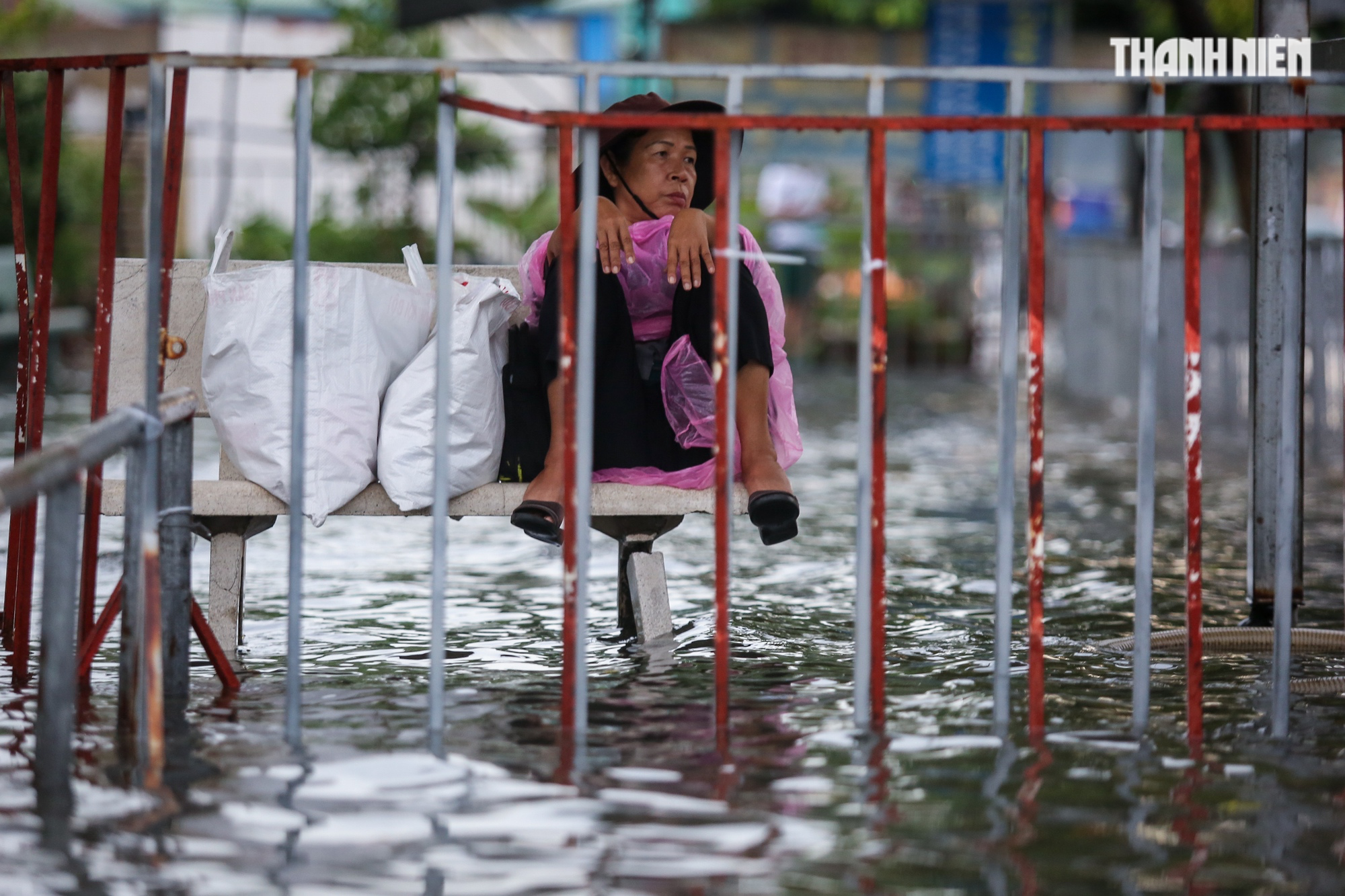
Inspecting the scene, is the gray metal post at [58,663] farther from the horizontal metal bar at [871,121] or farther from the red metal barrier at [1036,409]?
the red metal barrier at [1036,409]

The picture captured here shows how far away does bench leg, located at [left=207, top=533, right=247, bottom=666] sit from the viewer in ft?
15.7

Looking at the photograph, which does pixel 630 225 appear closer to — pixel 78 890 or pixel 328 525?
pixel 78 890

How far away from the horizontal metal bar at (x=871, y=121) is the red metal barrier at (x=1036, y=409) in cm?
10

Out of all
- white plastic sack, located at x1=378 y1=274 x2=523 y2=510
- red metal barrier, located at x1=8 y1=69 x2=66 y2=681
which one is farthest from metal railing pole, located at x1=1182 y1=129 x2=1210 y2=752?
red metal barrier, located at x1=8 y1=69 x2=66 y2=681

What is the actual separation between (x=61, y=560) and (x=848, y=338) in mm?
14424

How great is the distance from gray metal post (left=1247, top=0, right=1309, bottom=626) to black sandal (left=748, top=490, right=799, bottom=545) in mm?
1641

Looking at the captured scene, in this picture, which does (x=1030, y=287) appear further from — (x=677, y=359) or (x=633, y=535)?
(x=633, y=535)

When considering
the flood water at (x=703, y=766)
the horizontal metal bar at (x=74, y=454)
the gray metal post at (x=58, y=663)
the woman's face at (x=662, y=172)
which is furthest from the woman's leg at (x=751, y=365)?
the gray metal post at (x=58, y=663)

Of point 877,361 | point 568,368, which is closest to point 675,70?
point 568,368

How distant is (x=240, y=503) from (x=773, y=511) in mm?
1309

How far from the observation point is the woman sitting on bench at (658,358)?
15.2 ft

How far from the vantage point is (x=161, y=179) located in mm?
3846

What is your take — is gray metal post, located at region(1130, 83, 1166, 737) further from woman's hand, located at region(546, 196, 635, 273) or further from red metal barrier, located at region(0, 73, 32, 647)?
red metal barrier, located at region(0, 73, 32, 647)

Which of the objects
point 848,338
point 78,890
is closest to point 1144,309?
point 78,890
